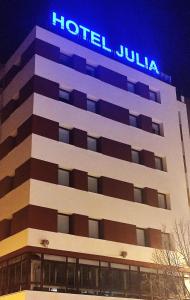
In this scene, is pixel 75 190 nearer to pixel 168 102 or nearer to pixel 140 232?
pixel 140 232

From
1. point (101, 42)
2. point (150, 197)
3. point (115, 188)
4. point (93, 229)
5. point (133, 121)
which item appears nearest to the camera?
point (93, 229)

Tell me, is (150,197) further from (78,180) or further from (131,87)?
(131,87)

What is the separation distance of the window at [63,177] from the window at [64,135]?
2.48m

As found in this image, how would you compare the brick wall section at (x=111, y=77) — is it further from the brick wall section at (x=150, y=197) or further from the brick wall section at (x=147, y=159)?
the brick wall section at (x=150, y=197)

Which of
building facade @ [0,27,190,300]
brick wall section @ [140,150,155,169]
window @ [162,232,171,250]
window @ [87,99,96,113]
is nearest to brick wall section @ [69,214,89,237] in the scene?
building facade @ [0,27,190,300]

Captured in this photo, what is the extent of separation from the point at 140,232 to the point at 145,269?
2.95 m

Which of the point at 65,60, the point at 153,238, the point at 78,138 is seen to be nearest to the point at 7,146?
the point at 78,138

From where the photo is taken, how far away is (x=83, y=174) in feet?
111

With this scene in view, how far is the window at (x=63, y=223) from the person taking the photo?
3155 cm

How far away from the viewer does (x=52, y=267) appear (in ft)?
97.0

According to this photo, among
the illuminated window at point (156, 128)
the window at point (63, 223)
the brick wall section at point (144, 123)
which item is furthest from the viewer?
the illuminated window at point (156, 128)

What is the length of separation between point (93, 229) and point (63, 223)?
2.50 meters

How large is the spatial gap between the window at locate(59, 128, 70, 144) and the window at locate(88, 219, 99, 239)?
639 centimetres

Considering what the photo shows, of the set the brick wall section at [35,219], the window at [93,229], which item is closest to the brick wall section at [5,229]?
the brick wall section at [35,219]
